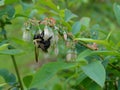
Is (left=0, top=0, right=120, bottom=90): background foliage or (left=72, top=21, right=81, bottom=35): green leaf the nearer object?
(left=0, top=0, right=120, bottom=90): background foliage

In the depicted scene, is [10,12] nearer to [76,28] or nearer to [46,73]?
[76,28]

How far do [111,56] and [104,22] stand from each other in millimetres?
2340

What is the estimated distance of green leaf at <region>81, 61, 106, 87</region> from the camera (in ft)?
3.67

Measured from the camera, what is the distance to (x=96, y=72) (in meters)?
1.14

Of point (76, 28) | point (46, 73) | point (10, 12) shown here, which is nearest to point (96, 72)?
point (46, 73)

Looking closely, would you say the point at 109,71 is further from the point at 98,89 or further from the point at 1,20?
the point at 1,20

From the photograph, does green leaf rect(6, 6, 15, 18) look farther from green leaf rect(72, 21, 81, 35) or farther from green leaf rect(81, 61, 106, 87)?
green leaf rect(81, 61, 106, 87)

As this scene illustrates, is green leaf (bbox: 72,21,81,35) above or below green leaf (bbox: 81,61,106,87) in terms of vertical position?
above

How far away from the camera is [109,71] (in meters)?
1.39

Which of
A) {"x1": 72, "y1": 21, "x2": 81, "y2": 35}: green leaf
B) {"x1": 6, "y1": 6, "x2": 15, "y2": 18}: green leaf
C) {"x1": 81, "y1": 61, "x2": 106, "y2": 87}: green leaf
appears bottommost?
{"x1": 81, "y1": 61, "x2": 106, "y2": 87}: green leaf

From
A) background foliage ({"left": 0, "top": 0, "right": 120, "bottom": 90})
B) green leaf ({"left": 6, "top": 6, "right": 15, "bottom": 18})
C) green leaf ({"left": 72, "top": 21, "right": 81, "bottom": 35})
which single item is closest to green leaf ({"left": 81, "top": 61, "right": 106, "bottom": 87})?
background foliage ({"left": 0, "top": 0, "right": 120, "bottom": 90})

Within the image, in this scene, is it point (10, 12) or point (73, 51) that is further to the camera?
point (10, 12)

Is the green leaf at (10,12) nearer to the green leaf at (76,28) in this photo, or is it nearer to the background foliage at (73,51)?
the background foliage at (73,51)

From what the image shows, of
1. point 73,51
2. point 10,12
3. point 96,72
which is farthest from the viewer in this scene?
point 10,12
